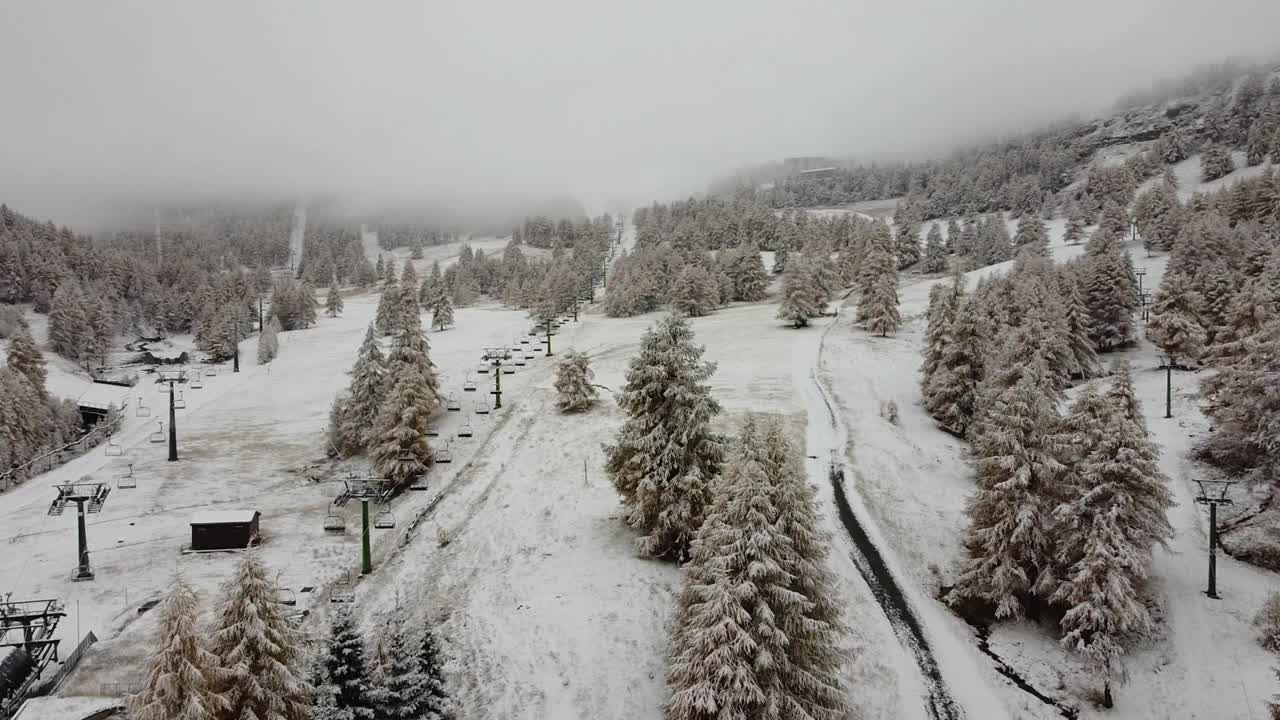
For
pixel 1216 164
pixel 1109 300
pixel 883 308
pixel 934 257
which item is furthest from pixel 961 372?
pixel 1216 164

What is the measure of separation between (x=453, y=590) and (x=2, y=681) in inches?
510

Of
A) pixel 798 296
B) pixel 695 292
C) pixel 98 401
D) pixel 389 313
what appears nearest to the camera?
pixel 98 401

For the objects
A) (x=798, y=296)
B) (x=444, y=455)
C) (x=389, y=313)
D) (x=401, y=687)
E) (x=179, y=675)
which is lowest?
(x=444, y=455)

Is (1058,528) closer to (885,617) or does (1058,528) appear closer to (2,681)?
(885,617)

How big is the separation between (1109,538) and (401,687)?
873 inches

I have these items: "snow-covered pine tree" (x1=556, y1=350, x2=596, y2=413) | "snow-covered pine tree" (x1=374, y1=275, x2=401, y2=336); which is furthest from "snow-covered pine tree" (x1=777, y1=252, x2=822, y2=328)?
"snow-covered pine tree" (x1=374, y1=275, x2=401, y2=336)

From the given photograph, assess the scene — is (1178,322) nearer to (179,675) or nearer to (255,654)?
(255,654)

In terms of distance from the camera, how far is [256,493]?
125 feet

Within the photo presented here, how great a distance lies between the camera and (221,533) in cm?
3027

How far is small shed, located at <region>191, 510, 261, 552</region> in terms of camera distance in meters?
30.1

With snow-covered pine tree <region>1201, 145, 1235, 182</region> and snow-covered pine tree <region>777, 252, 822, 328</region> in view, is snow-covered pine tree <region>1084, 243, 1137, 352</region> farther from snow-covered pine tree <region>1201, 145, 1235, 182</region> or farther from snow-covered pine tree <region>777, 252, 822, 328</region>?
snow-covered pine tree <region>1201, 145, 1235, 182</region>

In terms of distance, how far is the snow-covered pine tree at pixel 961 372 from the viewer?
43.9m

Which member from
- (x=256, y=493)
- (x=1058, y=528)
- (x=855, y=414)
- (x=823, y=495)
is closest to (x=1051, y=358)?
(x=855, y=414)

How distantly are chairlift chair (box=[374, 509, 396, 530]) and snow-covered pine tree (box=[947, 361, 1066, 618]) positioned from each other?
25.1 metres
